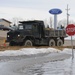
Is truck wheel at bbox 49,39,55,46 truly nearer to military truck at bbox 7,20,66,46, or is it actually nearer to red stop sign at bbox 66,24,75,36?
military truck at bbox 7,20,66,46

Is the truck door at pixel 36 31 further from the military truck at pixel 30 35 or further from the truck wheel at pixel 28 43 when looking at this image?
the truck wheel at pixel 28 43

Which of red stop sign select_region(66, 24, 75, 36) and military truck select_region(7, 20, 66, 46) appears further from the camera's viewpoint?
military truck select_region(7, 20, 66, 46)

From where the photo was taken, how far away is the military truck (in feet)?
108

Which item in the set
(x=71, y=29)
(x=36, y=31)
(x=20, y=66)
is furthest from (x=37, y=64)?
(x=36, y=31)

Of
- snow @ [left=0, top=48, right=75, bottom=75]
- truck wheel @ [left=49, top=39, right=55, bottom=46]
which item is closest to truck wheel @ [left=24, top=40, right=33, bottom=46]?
truck wheel @ [left=49, top=39, right=55, bottom=46]

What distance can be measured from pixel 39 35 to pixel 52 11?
100 ft

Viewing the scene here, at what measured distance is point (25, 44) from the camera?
109ft

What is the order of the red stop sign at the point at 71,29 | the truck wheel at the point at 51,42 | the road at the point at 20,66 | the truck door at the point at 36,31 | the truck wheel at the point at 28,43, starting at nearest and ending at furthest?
the road at the point at 20,66
the red stop sign at the point at 71,29
the truck wheel at the point at 28,43
the truck door at the point at 36,31
the truck wheel at the point at 51,42

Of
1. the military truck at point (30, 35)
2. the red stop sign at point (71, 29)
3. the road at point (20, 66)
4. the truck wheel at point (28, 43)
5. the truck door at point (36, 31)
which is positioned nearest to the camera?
the road at point (20, 66)

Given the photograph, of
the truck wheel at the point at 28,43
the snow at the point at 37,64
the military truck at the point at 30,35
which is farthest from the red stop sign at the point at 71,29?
the truck wheel at the point at 28,43

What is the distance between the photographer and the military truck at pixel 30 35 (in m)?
33.1

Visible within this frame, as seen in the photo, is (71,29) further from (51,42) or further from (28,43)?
(51,42)

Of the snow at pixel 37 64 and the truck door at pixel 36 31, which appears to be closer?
the snow at pixel 37 64

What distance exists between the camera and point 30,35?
33.7 meters
